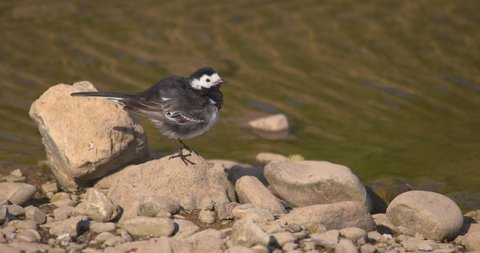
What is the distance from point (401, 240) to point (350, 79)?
8869mm

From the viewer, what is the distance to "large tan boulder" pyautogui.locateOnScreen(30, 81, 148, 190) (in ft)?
42.2

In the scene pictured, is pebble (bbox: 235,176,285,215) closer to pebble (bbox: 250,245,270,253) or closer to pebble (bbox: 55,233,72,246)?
pebble (bbox: 250,245,270,253)

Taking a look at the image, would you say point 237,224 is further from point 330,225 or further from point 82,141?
point 82,141

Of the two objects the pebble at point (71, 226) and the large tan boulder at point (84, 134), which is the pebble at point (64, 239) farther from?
the large tan boulder at point (84, 134)

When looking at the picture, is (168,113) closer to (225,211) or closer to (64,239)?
(225,211)

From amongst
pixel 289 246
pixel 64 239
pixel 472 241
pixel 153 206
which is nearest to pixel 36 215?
pixel 64 239

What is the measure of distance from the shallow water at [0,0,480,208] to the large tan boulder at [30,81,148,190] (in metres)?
2.56

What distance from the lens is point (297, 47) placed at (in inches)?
863

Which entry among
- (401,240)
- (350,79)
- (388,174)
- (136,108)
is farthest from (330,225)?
(350,79)

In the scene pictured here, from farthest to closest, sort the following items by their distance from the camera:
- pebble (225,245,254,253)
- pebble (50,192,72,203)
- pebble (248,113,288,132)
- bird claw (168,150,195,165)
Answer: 1. pebble (248,113,288,132)
2. pebble (50,192,72,203)
3. bird claw (168,150,195,165)
4. pebble (225,245,254,253)

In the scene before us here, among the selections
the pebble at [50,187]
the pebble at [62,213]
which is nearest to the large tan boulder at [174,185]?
the pebble at [62,213]

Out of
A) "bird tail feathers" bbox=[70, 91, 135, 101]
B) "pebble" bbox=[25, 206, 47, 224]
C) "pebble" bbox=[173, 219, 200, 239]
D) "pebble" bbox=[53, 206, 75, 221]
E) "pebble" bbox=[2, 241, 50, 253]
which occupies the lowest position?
"pebble" bbox=[53, 206, 75, 221]

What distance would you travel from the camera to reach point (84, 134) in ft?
42.2

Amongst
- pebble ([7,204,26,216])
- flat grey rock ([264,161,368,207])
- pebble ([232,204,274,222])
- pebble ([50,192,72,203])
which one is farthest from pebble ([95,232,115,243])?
flat grey rock ([264,161,368,207])
